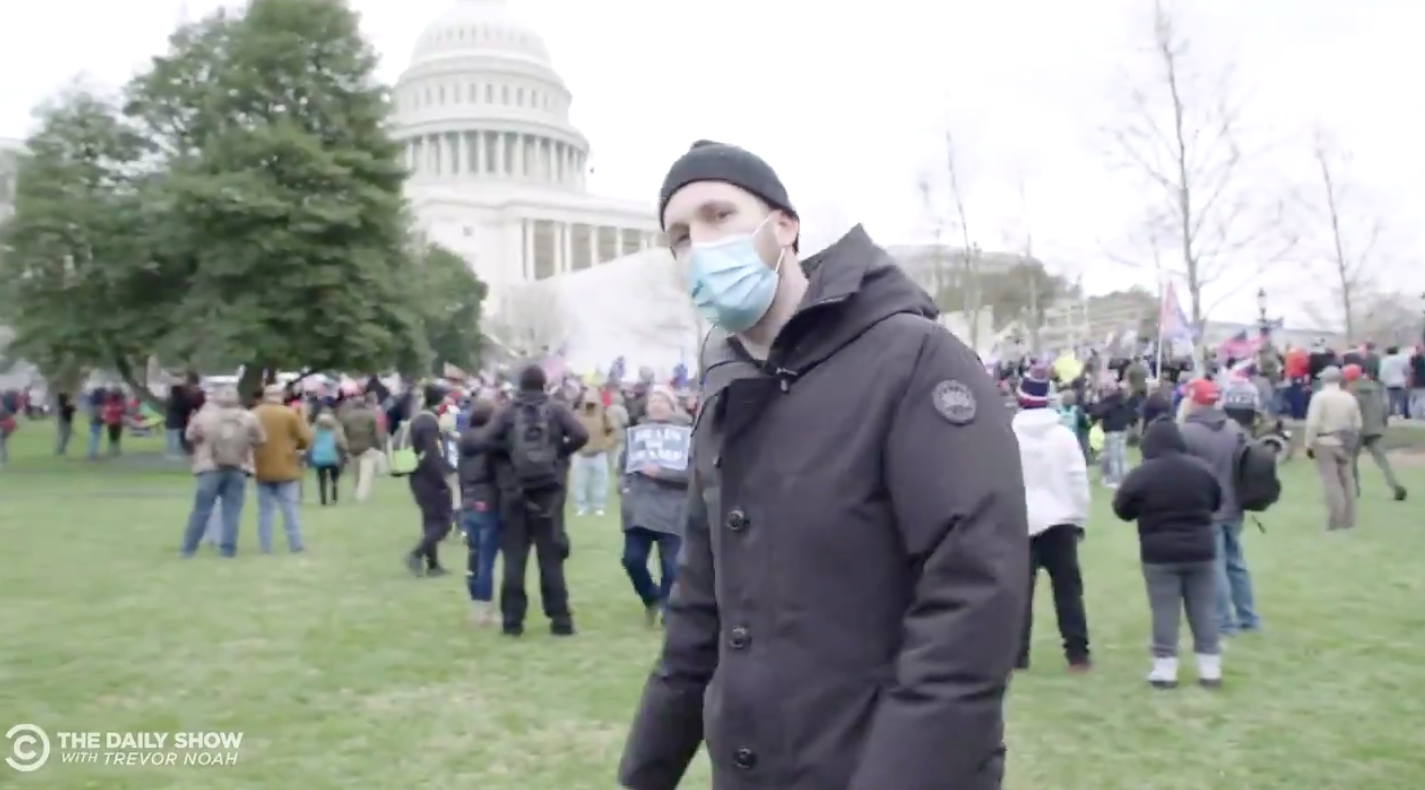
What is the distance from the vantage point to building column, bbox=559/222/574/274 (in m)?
114

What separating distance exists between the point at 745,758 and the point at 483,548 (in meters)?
7.66

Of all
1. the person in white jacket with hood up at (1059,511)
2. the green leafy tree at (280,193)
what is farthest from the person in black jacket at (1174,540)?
the green leafy tree at (280,193)

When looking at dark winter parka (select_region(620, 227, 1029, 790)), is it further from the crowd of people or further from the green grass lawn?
the green grass lawn

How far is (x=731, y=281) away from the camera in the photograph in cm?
245

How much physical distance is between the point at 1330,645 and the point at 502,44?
111222mm

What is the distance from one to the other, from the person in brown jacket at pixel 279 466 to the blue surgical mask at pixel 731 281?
40.4ft

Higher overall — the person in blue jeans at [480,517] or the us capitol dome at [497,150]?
the us capitol dome at [497,150]

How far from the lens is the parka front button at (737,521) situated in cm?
238

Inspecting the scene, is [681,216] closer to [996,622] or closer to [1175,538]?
[996,622]

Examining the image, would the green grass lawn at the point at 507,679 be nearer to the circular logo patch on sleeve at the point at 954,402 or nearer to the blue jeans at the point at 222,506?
the blue jeans at the point at 222,506

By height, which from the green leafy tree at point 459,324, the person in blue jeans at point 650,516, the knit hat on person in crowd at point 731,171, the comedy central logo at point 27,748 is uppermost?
the green leafy tree at point 459,324

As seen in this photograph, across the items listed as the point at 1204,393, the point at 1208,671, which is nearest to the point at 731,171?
the point at 1208,671

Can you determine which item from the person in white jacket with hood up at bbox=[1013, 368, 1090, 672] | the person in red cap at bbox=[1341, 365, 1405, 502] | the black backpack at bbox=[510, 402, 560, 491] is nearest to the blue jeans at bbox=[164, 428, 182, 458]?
the black backpack at bbox=[510, 402, 560, 491]

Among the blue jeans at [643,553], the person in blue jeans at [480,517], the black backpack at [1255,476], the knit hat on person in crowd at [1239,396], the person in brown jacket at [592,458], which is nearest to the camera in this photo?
the black backpack at [1255,476]
